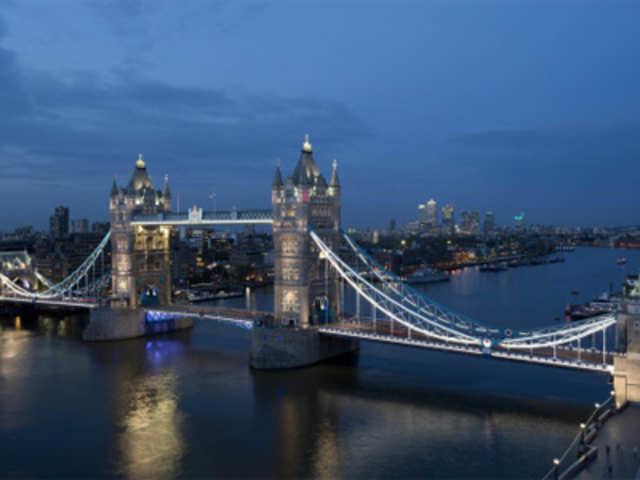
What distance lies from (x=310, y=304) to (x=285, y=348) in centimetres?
385

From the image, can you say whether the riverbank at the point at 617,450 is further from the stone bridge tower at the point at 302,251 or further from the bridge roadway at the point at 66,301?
the bridge roadway at the point at 66,301

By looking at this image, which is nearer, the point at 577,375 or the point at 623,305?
the point at 623,305

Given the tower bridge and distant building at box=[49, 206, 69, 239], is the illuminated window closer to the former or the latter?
the tower bridge

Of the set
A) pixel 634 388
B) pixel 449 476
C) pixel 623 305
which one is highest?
pixel 623 305

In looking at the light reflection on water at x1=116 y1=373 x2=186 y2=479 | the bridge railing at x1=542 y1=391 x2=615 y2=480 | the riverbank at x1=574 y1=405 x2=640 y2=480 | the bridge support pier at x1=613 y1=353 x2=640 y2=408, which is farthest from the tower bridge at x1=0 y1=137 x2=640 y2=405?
the light reflection on water at x1=116 y1=373 x2=186 y2=479

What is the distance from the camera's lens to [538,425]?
2828 cm

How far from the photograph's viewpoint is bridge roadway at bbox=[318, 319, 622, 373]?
96.1 ft

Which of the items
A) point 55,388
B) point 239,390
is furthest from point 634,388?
point 55,388

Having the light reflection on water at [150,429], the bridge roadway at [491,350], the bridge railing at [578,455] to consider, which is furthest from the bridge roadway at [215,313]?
the bridge railing at [578,455]

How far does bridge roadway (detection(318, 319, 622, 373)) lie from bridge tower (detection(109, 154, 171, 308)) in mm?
20900

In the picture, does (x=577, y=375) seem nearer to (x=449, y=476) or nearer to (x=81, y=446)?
(x=449, y=476)

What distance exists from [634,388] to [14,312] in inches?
2498

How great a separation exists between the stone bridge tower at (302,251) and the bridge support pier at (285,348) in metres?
1.48

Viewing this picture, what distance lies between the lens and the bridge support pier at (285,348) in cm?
3872
